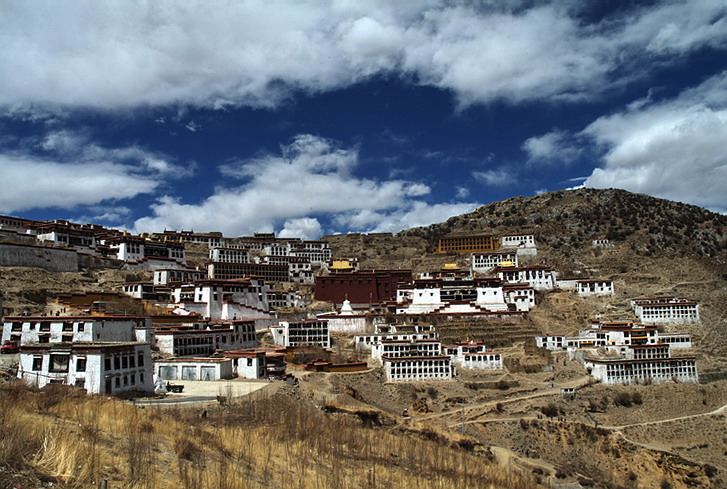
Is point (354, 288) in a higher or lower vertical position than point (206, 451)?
higher

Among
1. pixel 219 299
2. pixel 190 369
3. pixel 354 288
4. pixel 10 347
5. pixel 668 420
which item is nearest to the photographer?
pixel 10 347

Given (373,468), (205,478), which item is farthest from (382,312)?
(205,478)

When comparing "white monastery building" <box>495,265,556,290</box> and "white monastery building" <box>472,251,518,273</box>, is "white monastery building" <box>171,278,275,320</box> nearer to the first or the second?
"white monastery building" <box>495,265,556,290</box>

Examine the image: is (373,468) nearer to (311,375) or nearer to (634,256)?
(311,375)

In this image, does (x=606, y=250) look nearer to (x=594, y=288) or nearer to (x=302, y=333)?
(x=594, y=288)

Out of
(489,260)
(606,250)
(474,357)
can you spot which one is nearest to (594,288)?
(489,260)

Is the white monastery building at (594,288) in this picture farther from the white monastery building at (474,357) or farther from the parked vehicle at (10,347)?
the parked vehicle at (10,347)

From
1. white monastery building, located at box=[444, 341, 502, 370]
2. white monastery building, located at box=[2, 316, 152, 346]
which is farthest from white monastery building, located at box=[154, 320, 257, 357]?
white monastery building, located at box=[444, 341, 502, 370]

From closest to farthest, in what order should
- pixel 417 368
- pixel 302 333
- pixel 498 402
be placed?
pixel 498 402 < pixel 417 368 < pixel 302 333
